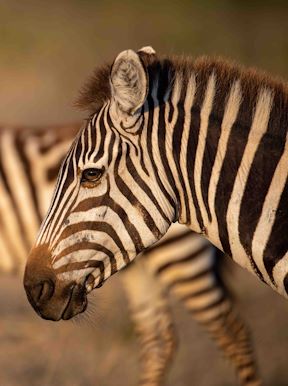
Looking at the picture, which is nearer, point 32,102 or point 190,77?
point 190,77

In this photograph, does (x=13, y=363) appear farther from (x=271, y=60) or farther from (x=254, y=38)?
(x=254, y=38)

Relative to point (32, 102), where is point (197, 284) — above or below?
above

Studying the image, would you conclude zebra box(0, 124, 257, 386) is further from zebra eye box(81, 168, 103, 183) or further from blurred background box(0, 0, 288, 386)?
zebra eye box(81, 168, 103, 183)

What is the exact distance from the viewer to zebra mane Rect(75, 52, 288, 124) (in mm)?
4457

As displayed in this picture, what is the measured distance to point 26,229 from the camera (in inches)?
330

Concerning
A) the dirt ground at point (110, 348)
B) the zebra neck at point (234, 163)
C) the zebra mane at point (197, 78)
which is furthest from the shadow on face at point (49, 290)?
the dirt ground at point (110, 348)

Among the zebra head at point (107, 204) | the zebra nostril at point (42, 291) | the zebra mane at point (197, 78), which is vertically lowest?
the zebra nostril at point (42, 291)

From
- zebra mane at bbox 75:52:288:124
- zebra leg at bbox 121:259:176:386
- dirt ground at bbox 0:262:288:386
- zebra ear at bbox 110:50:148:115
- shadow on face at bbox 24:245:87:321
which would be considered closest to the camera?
zebra ear at bbox 110:50:148:115

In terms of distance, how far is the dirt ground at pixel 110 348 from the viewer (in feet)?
27.9

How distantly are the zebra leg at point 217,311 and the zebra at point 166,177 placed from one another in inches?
129

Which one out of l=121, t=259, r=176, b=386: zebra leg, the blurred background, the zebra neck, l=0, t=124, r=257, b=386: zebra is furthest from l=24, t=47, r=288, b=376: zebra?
l=121, t=259, r=176, b=386: zebra leg

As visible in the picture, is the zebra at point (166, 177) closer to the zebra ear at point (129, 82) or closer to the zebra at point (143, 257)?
the zebra ear at point (129, 82)

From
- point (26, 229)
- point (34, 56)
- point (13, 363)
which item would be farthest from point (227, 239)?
point (34, 56)

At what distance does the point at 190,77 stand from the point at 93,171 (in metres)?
0.62
